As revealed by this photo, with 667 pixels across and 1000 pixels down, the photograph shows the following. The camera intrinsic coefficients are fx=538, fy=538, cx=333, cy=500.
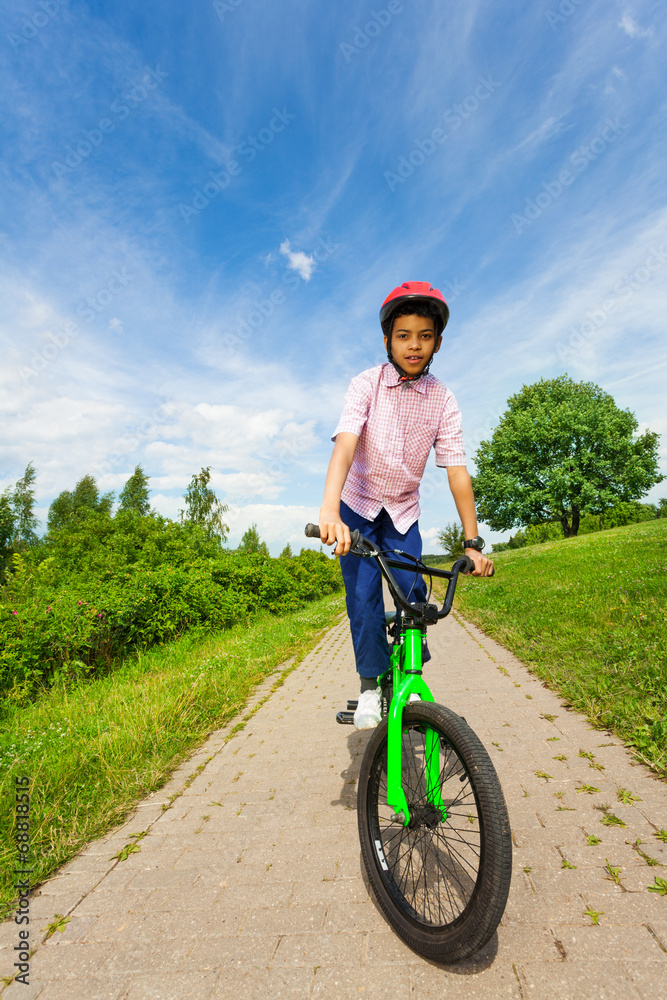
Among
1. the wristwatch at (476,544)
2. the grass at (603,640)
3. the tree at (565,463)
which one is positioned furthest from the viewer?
the tree at (565,463)

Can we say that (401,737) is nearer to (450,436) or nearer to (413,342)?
(450,436)

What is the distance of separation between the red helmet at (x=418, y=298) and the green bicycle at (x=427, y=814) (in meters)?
1.15

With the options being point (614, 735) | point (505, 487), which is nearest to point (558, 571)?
point (614, 735)

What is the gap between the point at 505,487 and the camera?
114 feet

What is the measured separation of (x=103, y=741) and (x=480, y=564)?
9.76ft

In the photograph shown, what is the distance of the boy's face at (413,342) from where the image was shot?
2.58 meters

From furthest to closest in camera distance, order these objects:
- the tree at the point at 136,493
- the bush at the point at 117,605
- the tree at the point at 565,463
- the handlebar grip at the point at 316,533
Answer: the tree at the point at 136,493 → the tree at the point at 565,463 → the bush at the point at 117,605 → the handlebar grip at the point at 316,533

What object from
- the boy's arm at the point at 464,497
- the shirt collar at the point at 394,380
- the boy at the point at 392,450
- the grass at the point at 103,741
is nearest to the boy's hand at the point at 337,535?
the boy at the point at 392,450

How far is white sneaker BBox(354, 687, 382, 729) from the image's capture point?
2416 mm

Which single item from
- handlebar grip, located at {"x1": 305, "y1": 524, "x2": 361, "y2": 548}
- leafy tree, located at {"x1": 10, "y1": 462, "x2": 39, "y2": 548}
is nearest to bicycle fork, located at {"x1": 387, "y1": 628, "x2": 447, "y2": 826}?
handlebar grip, located at {"x1": 305, "y1": 524, "x2": 361, "y2": 548}

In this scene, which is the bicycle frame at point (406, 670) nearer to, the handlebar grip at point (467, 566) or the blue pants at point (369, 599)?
the handlebar grip at point (467, 566)

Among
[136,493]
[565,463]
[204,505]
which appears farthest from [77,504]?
[565,463]

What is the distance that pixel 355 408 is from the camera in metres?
2.66

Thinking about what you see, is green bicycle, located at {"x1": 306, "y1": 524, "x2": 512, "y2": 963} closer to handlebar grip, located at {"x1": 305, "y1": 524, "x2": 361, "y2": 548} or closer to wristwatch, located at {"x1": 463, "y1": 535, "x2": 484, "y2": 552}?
handlebar grip, located at {"x1": 305, "y1": 524, "x2": 361, "y2": 548}
